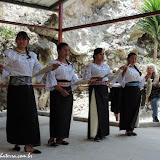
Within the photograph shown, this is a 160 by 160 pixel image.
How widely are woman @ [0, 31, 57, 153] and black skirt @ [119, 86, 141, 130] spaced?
1794 millimetres

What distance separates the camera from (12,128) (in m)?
3.11

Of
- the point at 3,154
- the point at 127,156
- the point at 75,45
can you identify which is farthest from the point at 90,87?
the point at 75,45

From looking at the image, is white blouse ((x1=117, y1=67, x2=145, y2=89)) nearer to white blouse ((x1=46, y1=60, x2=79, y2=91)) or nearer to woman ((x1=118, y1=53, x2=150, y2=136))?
woman ((x1=118, y1=53, x2=150, y2=136))

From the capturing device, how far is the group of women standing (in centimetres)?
310

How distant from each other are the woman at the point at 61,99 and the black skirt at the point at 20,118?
0.48 m

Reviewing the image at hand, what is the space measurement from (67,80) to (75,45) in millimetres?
10664

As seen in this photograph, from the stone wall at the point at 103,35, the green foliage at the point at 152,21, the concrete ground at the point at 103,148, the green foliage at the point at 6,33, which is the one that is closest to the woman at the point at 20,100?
the concrete ground at the point at 103,148

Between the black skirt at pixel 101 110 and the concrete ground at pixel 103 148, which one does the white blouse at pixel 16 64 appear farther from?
the black skirt at pixel 101 110

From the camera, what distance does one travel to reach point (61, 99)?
3619 millimetres

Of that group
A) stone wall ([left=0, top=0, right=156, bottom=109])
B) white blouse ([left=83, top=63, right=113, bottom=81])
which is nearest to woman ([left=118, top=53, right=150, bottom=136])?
white blouse ([left=83, top=63, right=113, bottom=81])

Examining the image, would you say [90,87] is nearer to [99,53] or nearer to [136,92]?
[99,53]

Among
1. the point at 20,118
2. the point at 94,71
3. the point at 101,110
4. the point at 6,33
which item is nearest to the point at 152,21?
the point at 6,33

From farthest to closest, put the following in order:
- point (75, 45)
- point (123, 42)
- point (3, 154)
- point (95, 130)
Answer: point (123, 42) < point (75, 45) < point (95, 130) < point (3, 154)

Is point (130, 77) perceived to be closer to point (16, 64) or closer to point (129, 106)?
point (129, 106)
